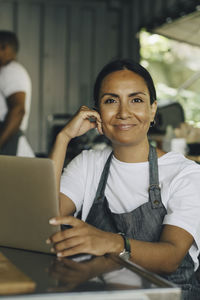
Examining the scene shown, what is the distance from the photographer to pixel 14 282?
3.00 feet

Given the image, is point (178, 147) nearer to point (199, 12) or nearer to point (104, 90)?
point (104, 90)

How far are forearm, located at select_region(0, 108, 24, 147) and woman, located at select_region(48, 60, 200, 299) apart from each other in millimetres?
1679

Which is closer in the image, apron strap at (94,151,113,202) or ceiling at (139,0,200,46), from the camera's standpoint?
apron strap at (94,151,113,202)

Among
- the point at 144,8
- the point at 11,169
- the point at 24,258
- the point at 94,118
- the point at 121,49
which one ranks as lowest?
the point at 24,258

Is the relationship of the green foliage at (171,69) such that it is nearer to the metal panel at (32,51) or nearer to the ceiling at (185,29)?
the ceiling at (185,29)

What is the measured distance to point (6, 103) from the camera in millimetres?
3605

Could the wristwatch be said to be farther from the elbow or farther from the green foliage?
the green foliage

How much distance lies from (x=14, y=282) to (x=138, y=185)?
841 millimetres

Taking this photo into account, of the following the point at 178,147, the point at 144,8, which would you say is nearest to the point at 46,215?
the point at 178,147

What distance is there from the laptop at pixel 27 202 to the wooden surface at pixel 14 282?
0.19 m

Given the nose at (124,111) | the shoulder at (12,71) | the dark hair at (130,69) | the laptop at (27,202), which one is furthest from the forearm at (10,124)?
the laptop at (27,202)

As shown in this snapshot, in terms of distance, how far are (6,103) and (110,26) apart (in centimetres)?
334

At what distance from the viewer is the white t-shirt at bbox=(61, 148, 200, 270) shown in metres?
1.50

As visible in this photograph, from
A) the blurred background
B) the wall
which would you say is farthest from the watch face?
the wall
